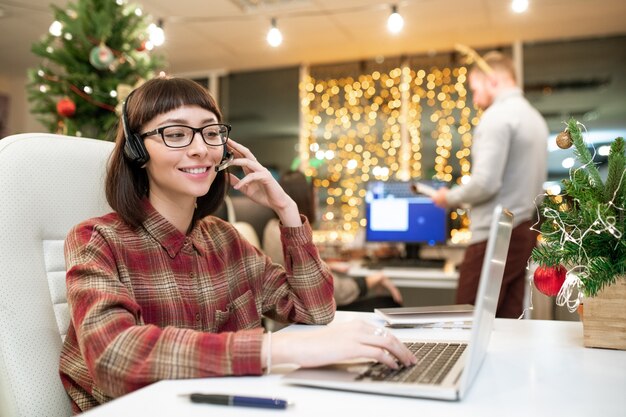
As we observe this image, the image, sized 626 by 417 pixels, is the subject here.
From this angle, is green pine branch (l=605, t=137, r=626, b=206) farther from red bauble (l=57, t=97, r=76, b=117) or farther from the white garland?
red bauble (l=57, t=97, r=76, b=117)

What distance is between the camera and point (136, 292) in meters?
1.03

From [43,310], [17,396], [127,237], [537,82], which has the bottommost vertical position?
[17,396]

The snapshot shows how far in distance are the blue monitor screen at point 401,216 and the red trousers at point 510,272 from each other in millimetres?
706

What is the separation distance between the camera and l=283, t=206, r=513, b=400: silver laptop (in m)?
0.65

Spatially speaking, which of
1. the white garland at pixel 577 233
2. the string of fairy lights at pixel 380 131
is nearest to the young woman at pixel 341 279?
the white garland at pixel 577 233

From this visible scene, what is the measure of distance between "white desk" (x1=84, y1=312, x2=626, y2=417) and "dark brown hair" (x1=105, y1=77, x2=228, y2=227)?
0.45m

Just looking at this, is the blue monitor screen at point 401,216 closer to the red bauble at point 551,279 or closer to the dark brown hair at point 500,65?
the dark brown hair at point 500,65

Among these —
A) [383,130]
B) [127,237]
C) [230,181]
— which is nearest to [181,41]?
[383,130]

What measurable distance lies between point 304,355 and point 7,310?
521 mm

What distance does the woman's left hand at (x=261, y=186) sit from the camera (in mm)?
1235

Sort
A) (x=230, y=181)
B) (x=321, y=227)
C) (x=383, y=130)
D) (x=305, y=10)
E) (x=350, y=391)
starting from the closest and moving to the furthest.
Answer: (x=350, y=391) → (x=230, y=181) → (x=305, y=10) → (x=321, y=227) → (x=383, y=130)

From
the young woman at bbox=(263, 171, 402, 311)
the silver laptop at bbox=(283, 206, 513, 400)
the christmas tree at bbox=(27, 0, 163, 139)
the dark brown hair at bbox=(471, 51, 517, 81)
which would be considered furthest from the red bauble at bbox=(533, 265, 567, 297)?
the dark brown hair at bbox=(471, 51, 517, 81)

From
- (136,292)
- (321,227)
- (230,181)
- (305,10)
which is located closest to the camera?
(136,292)

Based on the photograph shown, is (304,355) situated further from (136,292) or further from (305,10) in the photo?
(305,10)
